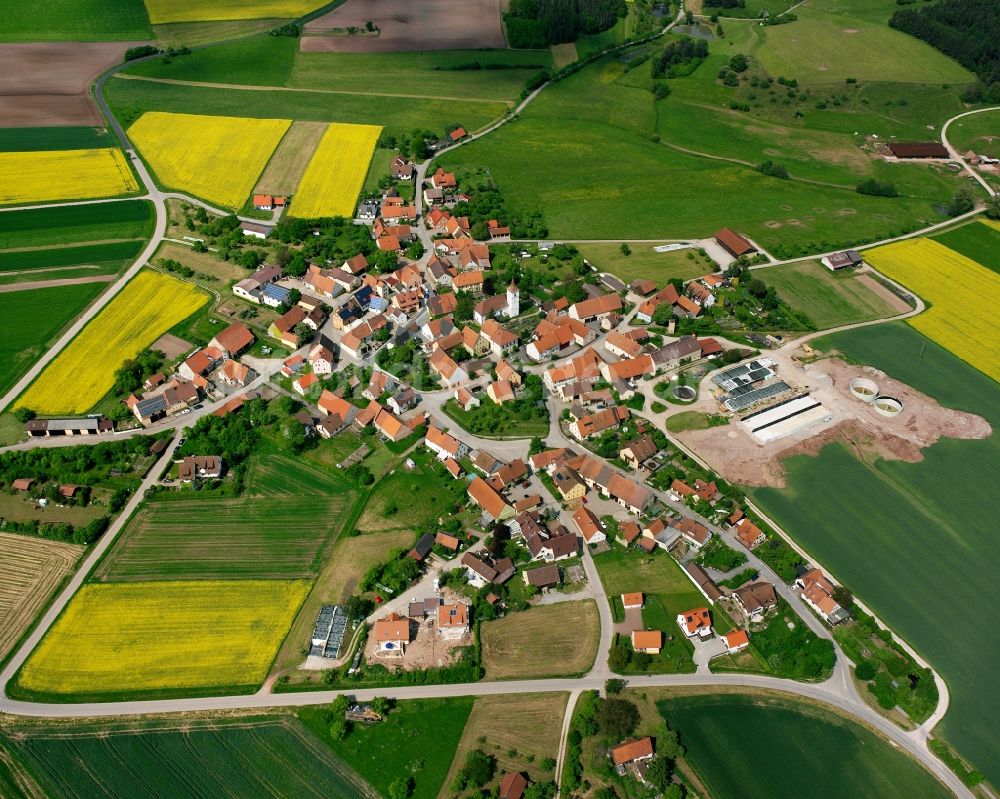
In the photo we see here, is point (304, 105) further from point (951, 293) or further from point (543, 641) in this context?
point (543, 641)

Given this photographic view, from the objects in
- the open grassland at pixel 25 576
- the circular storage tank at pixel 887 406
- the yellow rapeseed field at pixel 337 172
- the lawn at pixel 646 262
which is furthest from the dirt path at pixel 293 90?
the open grassland at pixel 25 576

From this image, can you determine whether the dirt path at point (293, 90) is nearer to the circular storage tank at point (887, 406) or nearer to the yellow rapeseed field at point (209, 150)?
the yellow rapeseed field at point (209, 150)

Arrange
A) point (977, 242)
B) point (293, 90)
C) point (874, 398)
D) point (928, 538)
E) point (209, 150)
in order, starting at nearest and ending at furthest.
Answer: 1. point (928, 538)
2. point (874, 398)
3. point (977, 242)
4. point (209, 150)
5. point (293, 90)

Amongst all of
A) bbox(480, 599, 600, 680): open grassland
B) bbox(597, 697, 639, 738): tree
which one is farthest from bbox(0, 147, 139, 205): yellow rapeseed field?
bbox(597, 697, 639, 738): tree

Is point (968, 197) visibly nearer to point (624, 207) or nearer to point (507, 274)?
point (624, 207)

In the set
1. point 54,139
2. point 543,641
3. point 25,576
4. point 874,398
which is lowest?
point 543,641

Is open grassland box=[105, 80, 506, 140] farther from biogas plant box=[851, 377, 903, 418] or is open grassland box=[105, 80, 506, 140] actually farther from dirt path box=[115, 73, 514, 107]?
biogas plant box=[851, 377, 903, 418]

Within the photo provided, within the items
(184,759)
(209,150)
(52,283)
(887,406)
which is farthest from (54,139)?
(887,406)
